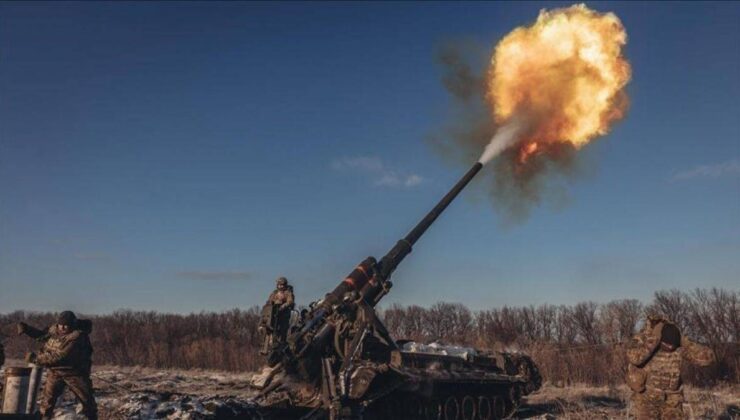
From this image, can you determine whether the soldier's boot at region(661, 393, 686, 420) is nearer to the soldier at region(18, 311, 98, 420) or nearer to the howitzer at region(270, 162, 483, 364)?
the howitzer at region(270, 162, 483, 364)

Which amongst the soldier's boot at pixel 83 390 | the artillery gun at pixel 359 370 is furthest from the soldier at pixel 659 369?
the soldier's boot at pixel 83 390

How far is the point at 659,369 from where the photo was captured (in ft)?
24.5

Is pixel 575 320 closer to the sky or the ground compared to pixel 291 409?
closer to the sky

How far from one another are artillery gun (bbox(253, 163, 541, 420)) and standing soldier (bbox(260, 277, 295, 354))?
1.20ft

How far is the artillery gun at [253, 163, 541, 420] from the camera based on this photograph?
1118cm

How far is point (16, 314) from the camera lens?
75875 mm

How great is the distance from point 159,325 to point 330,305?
4477 cm

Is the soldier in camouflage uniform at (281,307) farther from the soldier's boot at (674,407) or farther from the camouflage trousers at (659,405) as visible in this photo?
the soldier's boot at (674,407)

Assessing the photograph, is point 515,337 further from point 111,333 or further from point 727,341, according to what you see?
point 111,333

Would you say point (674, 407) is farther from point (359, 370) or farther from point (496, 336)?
point (496, 336)

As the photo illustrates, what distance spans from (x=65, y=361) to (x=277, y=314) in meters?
4.49

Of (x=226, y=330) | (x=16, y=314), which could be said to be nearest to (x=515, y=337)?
(x=226, y=330)

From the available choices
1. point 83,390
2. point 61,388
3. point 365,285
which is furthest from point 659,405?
point 61,388


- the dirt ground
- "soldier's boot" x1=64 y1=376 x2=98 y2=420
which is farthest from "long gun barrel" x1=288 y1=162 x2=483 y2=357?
"soldier's boot" x1=64 y1=376 x2=98 y2=420
